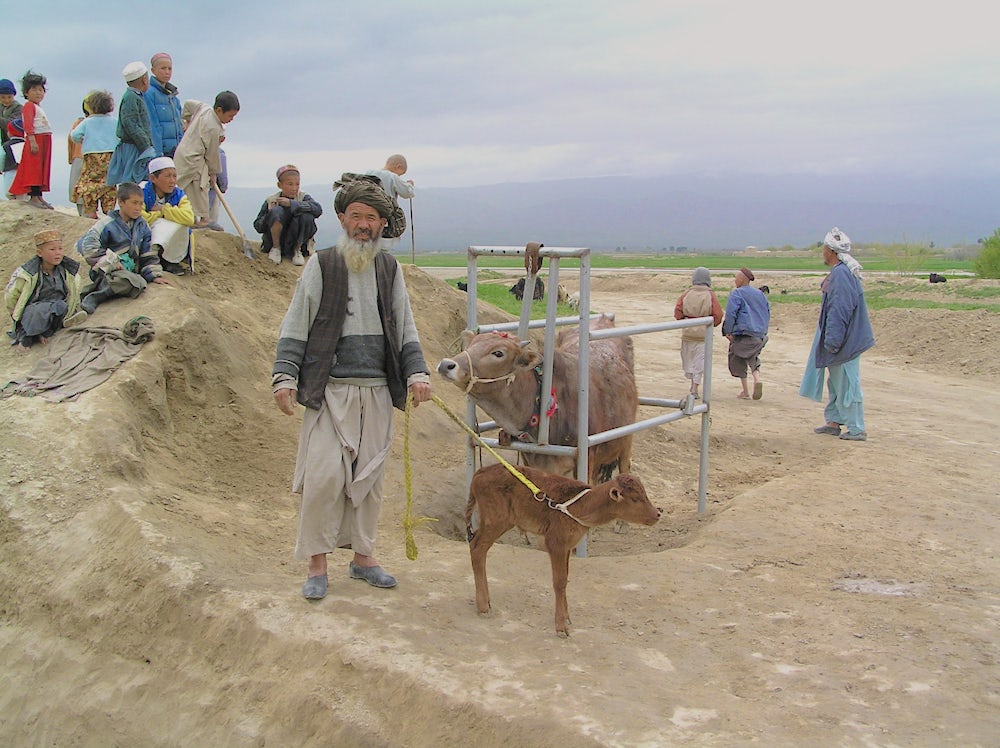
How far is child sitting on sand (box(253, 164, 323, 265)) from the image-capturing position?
8602mm

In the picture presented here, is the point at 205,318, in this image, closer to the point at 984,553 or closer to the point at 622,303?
the point at 984,553

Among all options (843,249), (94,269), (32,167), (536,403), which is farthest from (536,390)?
(32,167)

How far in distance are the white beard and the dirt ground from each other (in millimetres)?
1788

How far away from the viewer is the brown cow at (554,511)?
4367mm

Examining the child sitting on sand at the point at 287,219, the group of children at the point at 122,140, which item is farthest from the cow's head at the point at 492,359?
the group of children at the point at 122,140

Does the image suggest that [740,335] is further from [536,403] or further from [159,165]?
[159,165]

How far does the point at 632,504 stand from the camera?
4.36 meters

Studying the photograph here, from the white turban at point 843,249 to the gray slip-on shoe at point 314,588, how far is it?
726 centimetres

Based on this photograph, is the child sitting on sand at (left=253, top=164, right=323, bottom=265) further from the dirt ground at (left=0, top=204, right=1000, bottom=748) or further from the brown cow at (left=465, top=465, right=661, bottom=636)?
the brown cow at (left=465, top=465, right=661, bottom=636)

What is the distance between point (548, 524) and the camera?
14.6ft

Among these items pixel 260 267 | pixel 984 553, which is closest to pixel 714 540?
pixel 984 553

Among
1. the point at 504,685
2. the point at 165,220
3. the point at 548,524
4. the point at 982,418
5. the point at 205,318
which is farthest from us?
the point at 982,418

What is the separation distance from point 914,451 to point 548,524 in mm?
5829

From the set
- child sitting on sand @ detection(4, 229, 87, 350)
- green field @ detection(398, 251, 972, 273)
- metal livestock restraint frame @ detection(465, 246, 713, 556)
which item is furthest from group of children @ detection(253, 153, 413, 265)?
green field @ detection(398, 251, 972, 273)
